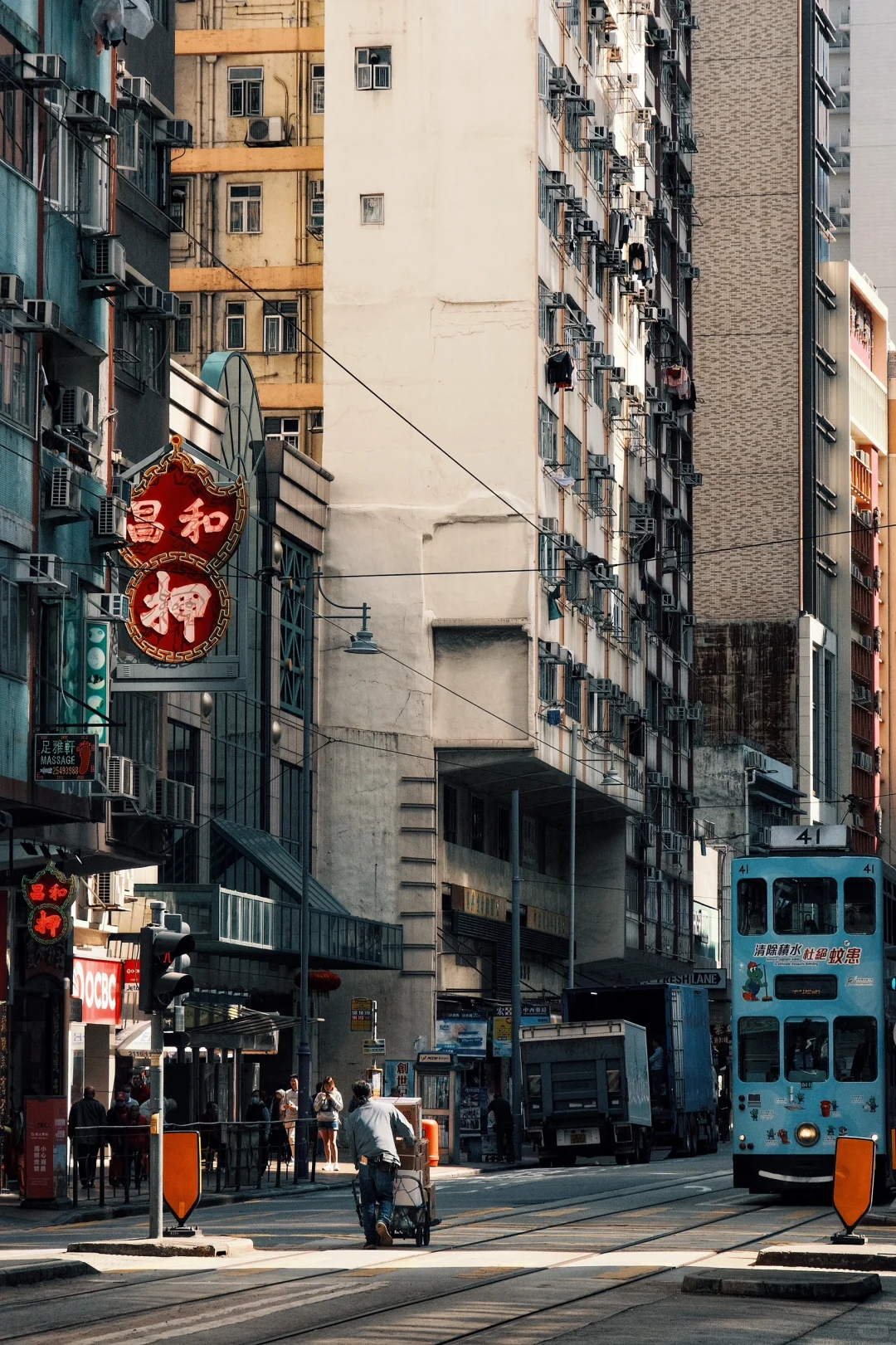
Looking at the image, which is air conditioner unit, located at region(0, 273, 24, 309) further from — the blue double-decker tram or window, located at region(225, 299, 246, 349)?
window, located at region(225, 299, 246, 349)

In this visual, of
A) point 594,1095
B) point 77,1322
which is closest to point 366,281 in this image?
point 594,1095

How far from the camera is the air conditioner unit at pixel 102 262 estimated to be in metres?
36.1

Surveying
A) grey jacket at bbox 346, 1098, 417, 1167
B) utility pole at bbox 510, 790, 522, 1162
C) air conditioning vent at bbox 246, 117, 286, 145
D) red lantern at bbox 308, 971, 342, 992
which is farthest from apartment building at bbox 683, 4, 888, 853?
grey jacket at bbox 346, 1098, 417, 1167

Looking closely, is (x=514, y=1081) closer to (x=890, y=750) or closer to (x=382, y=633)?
(x=382, y=633)

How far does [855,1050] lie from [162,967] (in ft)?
38.7

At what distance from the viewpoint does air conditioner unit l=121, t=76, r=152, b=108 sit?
3994cm

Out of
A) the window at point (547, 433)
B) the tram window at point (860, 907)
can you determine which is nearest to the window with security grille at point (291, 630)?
the window at point (547, 433)

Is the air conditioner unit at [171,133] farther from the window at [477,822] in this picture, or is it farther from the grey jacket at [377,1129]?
the window at [477,822]

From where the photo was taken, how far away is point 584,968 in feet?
250

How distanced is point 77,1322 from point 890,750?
126007mm

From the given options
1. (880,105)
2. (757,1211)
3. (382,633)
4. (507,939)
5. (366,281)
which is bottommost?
(757,1211)

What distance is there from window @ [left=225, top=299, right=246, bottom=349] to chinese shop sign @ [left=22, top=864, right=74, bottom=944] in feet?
107

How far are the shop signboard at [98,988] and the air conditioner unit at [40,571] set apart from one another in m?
8.21

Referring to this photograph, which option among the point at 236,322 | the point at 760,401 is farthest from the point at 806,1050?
the point at 760,401
